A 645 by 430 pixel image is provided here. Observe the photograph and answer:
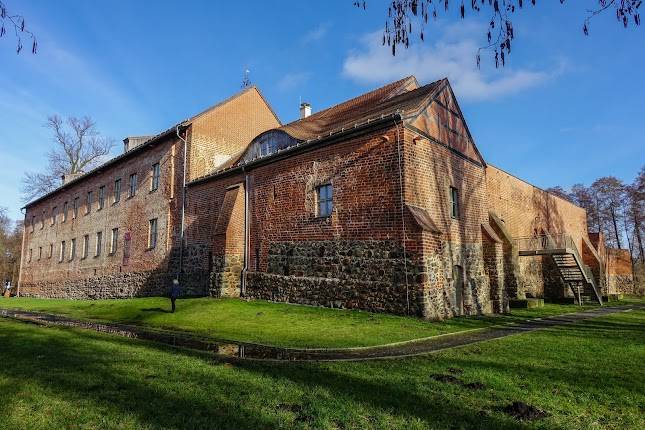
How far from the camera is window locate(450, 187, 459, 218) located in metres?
14.9

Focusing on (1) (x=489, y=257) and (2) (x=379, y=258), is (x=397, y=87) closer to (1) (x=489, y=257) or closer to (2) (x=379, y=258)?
(1) (x=489, y=257)

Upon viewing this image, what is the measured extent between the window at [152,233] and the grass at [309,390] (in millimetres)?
15648

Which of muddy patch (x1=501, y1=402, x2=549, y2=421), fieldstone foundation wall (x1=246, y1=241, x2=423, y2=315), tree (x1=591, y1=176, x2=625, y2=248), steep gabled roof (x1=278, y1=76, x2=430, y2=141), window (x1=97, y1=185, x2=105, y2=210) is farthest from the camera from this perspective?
tree (x1=591, y1=176, x2=625, y2=248)

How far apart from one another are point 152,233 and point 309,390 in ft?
66.3

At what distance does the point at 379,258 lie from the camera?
12.5 m

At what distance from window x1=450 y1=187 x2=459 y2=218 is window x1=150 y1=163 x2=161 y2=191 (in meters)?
15.7

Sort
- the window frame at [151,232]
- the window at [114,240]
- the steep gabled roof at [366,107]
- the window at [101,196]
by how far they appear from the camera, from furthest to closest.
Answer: the window at [101,196]
the window at [114,240]
the window frame at [151,232]
the steep gabled roof at [366,107]

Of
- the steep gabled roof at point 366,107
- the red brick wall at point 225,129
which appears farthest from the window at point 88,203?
the steep gabled roof at point 366,107

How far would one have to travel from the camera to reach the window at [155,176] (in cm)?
2283

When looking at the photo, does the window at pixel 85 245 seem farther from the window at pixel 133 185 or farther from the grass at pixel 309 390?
the grass at pixel 309 390

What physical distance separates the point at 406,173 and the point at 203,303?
27.7 ft

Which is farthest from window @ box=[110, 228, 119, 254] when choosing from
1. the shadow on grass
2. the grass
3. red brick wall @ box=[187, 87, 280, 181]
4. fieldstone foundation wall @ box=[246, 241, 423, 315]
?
the shadow on grass

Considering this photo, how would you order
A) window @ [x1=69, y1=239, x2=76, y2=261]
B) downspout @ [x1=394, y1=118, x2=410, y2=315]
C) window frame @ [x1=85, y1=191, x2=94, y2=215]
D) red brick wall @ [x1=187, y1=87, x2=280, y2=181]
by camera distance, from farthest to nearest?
window @ [x1=69, y1=239, x2=76, y2=261], window frame @ [x1=85, y1=191, x2=94, y2=215], red brick wall @ [x1=187, y1=87, x2=280, y2=181], downspout @ [x1=394, y1=118, x2=410, y2=315]

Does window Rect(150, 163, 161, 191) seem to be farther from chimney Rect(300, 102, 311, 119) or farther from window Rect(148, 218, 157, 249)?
chimney Rect(300, 102, 311, 119)
